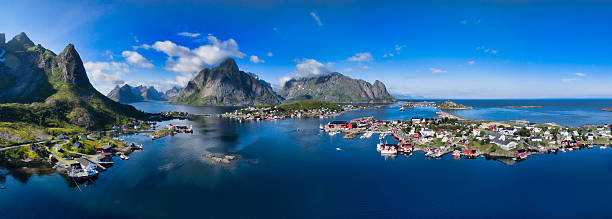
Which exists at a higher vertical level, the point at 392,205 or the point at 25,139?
the point at 25,139

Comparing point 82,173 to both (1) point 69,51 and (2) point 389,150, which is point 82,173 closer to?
(2) point 389,150

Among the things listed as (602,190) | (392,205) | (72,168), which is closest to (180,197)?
(72,168)

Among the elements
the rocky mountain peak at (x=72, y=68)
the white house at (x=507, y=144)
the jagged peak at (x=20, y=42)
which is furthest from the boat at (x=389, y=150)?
the jagged peak at (x=20, y=42)

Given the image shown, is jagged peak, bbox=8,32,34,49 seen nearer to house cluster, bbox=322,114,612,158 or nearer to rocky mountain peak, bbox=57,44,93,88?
rocky mountain peak, bbox=57,44,93,88

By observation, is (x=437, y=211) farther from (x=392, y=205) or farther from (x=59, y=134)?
(x=59, y=134)

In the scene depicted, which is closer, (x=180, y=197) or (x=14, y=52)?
(x=180, y=197)

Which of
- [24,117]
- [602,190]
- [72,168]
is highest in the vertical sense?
[24,117]

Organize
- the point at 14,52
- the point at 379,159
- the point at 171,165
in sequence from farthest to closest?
the point at 14,52
the point at 379,159
the point at 171,165
